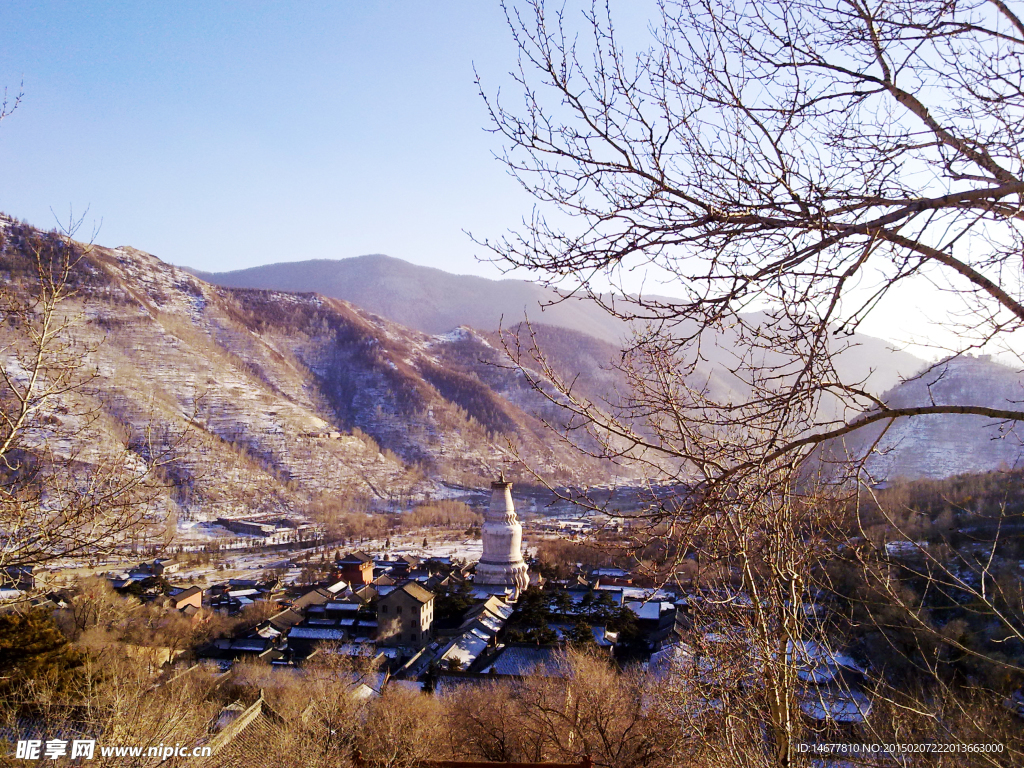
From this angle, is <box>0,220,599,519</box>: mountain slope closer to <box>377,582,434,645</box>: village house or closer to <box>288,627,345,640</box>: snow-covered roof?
<box>377,582,434,645</box>: village house

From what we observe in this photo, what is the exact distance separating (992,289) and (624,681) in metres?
11.1

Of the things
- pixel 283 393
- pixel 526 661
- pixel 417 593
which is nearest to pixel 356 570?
pixel 417 593

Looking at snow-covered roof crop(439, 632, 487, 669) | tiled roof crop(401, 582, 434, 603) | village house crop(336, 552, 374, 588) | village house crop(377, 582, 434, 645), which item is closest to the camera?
snow-covered roof crop(439, 632, 487, 669)

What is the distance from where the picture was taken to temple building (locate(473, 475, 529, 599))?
91.8ft

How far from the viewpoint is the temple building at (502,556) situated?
27969mm

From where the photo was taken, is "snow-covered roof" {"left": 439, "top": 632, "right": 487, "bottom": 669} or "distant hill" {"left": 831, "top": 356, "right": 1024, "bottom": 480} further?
"distant hill" {"left": 831, "top": 356, "right": 1024, "bottom": 480}

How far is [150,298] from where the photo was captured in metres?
90.2

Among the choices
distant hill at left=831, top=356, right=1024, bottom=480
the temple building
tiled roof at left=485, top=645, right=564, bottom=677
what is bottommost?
the temple building

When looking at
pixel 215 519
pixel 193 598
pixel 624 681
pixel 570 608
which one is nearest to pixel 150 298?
pixel 215 519

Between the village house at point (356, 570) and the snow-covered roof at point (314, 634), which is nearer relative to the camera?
the snow-covered roof at point (314, 634)

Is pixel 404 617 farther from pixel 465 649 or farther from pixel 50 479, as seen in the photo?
pixel 50 479

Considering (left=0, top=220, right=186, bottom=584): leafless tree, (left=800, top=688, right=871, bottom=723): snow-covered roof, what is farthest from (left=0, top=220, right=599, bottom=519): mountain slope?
(left=0, top=220, right=186, bottom=584): leafless tree

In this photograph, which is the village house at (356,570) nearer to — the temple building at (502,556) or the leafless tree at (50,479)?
the temple building at (502,556)

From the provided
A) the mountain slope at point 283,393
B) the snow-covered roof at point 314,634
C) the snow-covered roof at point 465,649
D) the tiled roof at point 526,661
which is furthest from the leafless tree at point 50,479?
the mountain slope at point 283,393
